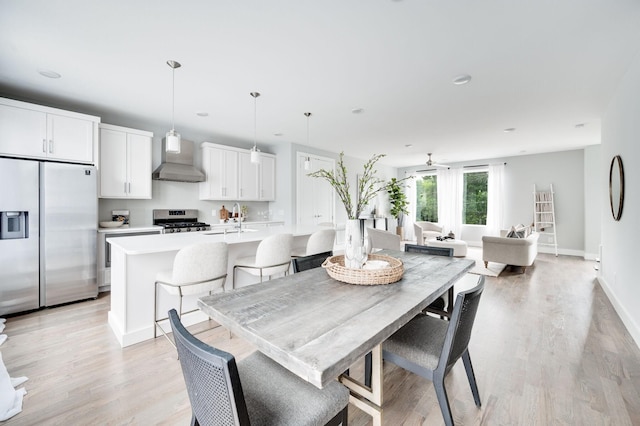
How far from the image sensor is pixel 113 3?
1796mm

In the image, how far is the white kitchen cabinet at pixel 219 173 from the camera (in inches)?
195

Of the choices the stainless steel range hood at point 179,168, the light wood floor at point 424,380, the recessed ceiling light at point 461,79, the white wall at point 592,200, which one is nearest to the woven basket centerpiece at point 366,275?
the light wood floor at point 424,380

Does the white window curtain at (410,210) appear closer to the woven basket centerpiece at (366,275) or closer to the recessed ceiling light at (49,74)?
the woven basket centerpiece at (366,275)

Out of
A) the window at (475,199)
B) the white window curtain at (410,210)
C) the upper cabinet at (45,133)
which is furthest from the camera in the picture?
the white window curtain at (410,210)

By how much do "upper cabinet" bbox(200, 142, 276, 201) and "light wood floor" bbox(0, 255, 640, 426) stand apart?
2639 millimetres

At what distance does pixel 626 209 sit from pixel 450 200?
17.9ft

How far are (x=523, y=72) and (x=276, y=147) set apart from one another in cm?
450

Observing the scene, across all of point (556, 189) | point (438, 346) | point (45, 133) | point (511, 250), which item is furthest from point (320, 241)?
point (556, 189)

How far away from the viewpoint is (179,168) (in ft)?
14.8

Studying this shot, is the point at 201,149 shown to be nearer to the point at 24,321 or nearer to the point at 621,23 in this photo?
the point at 24,321

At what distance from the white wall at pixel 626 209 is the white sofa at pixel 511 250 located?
1.00m

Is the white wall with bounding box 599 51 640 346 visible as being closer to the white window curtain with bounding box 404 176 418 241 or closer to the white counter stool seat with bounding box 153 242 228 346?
the white counter stool seat with bounding box 153 242 228 346

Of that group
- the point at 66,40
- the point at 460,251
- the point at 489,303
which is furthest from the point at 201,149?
the point at 460,251

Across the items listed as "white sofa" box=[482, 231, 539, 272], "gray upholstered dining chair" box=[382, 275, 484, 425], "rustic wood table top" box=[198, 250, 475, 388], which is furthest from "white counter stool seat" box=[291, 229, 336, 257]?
"white sofa" box=[482, 231, 539, 272]
